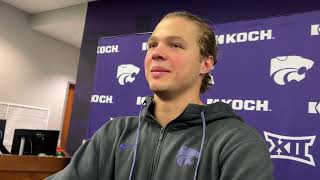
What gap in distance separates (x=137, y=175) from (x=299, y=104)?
1542mm

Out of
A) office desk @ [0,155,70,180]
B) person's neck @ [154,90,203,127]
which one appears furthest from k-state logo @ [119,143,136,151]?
office desk @ [0,155,70,180]

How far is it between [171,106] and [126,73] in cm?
210

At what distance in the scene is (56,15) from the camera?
513 cm

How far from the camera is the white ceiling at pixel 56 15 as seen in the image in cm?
481

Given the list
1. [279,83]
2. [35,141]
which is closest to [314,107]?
[279,83]

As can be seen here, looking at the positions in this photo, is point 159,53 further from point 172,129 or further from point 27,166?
point 27,166

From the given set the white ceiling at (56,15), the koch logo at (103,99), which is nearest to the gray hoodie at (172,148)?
the koch logo at (103,99)

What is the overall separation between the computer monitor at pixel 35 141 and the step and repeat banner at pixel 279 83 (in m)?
1.54

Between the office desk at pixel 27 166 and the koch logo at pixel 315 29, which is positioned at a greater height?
the koch logo at pixel 315 29

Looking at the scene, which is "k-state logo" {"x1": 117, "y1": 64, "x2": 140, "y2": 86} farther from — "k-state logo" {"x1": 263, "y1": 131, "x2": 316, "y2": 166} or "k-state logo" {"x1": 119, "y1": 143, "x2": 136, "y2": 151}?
"k-state logo" {"x1": 119, "y1": 143, "x2": 136, "y2": 151}

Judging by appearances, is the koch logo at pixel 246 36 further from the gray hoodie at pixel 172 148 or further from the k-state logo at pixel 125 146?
the k-state logo at pixel 125 146

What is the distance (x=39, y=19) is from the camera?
17.7 ft

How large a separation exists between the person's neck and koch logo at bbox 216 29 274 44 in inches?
60.2

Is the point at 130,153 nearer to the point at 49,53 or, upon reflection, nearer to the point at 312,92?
the point at 312,92
